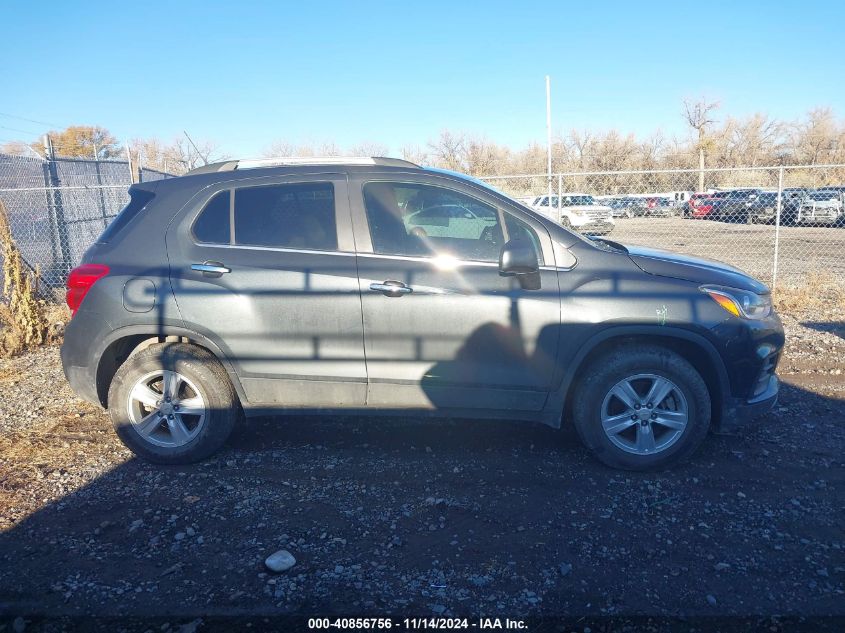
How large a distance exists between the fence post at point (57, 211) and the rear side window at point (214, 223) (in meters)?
8.01

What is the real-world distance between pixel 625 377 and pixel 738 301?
86cm

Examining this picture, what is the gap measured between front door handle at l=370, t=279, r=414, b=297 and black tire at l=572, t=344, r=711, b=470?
127cm

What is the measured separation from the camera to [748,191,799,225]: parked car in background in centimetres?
1764

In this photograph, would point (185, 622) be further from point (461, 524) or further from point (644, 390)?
point (644, 390)

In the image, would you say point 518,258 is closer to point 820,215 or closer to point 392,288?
point 392,288

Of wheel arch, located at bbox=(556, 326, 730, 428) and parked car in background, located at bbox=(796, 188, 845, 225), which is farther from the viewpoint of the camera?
parked car in background, located at bbox=(796, 188, 845, 225)

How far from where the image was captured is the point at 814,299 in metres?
9.10

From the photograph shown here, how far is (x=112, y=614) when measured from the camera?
2785 mm

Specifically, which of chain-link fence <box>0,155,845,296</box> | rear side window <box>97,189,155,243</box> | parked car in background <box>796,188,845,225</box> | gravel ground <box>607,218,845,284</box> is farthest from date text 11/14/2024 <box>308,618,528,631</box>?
parked car in background <box>796,188,845,225</box>

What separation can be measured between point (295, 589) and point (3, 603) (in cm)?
132

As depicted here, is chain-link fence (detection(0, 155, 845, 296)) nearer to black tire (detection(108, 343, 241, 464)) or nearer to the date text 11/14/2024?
black tire (detection(108, 343, 241, 464))

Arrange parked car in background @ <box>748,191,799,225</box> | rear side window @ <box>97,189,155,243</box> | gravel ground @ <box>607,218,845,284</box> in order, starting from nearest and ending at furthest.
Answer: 1. rear side window @ <box>97,189,155,243</box>
2. gravel ground @ <box>607,218,845,284</box>
3. parked car in background @ <box>748,191,799,225</box>

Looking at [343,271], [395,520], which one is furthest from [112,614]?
[343,271]

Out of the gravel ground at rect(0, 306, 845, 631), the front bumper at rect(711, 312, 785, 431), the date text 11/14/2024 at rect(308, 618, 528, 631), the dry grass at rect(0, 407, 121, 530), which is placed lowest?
the date text 11/14/2024 at rect(308, 618, 528, 631)
